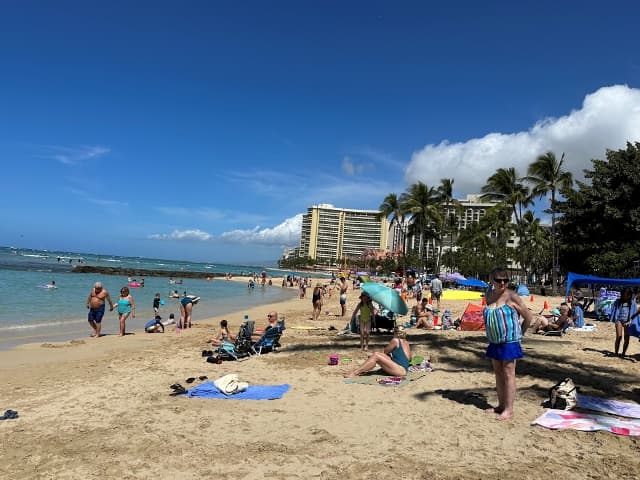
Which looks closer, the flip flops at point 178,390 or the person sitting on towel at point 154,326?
the flip flops at point 178,390

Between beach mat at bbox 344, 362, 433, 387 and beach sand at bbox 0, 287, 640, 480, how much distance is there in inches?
6.0

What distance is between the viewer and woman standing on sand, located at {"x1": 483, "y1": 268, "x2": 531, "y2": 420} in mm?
4613

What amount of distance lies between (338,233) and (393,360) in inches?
6384

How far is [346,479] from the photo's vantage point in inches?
138

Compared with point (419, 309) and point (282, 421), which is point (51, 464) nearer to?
point (282, 421)

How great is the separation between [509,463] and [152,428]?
3334 millimetres

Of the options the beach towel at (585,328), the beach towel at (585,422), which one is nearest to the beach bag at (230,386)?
the beach towel at (585,422)

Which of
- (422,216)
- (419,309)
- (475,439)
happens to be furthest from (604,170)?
(475,439)

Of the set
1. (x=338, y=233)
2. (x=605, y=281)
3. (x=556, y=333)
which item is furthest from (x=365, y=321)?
(x=338, y=233)

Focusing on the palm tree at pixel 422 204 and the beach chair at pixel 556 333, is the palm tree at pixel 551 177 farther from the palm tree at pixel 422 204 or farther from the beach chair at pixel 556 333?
Answer: the beach chair at pixel 556 333

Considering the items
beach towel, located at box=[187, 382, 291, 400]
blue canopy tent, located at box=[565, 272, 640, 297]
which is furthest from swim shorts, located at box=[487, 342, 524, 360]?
blue canopy tent, located at box=[565, 272, 640, 297]

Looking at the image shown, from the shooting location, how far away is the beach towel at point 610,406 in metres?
4.99

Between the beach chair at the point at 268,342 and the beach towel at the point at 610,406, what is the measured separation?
17.5 ft

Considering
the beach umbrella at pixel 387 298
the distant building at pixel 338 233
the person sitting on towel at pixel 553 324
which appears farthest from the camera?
the distant building at pixel 338 233
